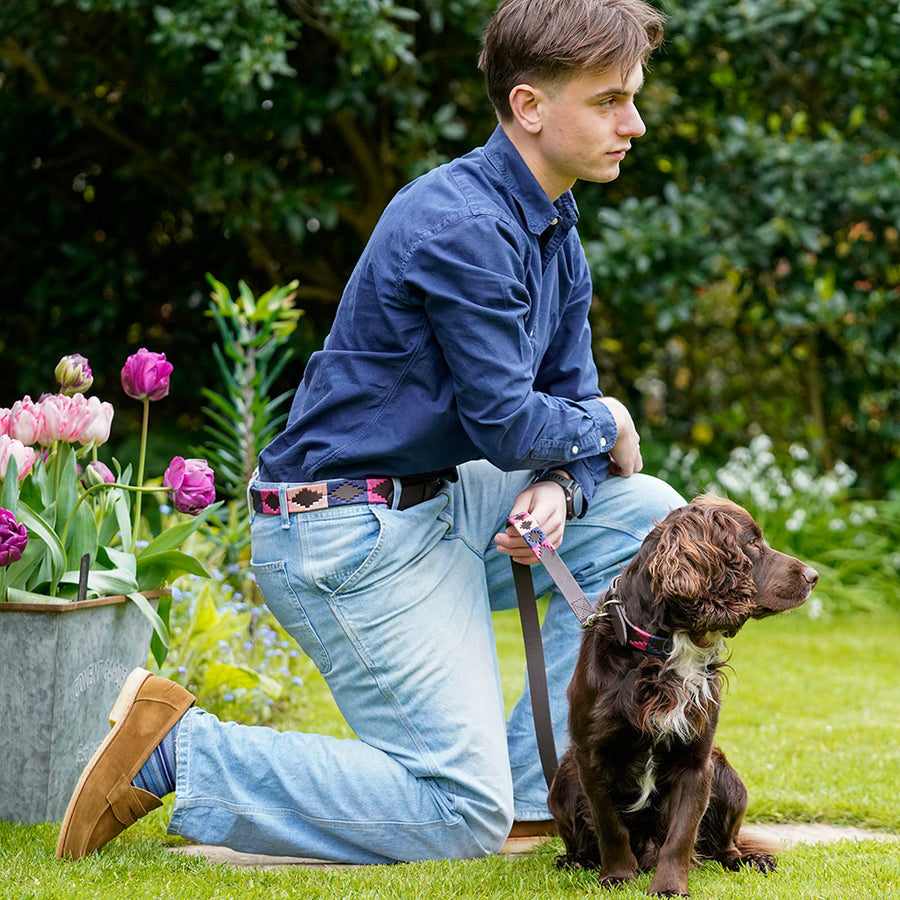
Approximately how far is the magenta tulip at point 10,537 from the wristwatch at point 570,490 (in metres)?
1.13

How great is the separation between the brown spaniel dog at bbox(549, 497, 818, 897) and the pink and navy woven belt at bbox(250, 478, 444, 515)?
51 centimetres

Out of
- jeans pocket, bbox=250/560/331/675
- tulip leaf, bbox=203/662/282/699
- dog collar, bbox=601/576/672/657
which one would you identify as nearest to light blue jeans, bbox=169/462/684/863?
jeans pocket, bbox=250/560/331/675

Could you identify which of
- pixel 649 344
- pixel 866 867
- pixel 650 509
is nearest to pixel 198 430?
pixel 649 344

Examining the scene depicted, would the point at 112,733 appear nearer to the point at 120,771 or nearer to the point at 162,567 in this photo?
the point at 120,771

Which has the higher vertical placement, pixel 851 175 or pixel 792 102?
pixel 792 102

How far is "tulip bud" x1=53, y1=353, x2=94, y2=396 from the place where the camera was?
310 centimetres

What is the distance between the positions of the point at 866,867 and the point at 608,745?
0.63 meters

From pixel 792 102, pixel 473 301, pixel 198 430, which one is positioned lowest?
pixel 198 430

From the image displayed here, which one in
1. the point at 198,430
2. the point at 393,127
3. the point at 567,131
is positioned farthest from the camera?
the point at 198,430

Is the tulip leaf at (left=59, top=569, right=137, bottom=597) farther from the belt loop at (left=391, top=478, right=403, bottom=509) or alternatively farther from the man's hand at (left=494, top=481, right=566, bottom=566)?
the man's hand at (left=494, top=481, right=566, bottom=566)

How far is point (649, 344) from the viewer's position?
800cm

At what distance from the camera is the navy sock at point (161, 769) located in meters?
2.70

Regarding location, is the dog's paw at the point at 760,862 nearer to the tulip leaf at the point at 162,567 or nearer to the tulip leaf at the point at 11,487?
the tulip leaf at the point at 162,567

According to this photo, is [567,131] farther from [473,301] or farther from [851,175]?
[851,175]
